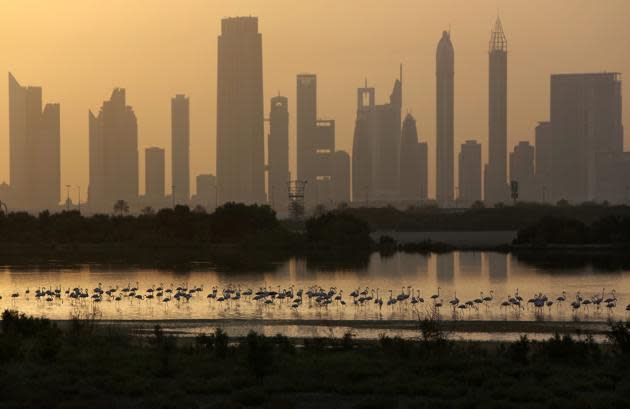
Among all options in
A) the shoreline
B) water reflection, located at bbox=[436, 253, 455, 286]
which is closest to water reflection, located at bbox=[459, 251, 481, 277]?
water reflection, located at bbox=[436, 253, 455, 286]

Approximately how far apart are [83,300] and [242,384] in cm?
3150

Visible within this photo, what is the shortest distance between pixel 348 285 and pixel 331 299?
1233 cm

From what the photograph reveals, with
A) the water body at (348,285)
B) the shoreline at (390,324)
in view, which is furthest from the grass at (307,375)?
the water body at (348,285)

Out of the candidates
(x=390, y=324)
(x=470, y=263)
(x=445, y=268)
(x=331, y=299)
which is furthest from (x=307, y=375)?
(x=470, y=263)

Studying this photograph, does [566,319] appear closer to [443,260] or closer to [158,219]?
[443,260]

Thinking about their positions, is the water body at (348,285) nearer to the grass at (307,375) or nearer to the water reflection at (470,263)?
the water reflection at (470,263)

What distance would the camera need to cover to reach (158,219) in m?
124

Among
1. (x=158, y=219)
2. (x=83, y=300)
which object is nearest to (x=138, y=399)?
(x=83, y=300)

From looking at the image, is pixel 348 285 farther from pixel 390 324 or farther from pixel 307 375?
pixel 307 375

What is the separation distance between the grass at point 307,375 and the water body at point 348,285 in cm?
1087

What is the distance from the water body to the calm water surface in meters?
0.06

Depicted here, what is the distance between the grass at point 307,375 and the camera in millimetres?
21656

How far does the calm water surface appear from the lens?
46656mm

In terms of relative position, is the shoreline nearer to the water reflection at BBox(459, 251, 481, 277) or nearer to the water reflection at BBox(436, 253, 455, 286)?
the water reflection at BBox(436, 253, 455, 286)
